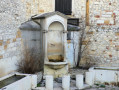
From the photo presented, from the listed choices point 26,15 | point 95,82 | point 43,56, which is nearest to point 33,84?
point 43,56

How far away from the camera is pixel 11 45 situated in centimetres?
628

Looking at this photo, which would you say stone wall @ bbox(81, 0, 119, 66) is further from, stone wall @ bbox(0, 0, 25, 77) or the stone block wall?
stone wall @ bbox(0, 0, 25, 77)

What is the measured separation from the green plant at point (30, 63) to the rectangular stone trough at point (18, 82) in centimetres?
74

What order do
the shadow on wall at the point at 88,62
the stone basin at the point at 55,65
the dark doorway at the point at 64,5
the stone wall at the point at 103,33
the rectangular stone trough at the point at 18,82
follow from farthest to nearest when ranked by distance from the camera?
1. the dark doorway at the point at 64,5
2. the shadow on wall at the point at 88,62
3. the stone wall at the point at 103,33
4. the stone basin at the point at 55,65
5. the rectangular stone trough at the point at 18,82

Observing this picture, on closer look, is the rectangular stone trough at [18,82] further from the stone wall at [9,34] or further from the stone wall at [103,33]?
the stone wall at [103,33]

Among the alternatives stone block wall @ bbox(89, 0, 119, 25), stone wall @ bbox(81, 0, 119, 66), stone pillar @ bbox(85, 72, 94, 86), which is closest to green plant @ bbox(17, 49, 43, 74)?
stone pillar @ bbox(85, 72, 94, 86)

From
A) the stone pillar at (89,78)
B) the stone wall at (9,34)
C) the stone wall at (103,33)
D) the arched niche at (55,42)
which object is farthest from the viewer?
the stone wall at (103,33)

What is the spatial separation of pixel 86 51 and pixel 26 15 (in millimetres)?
3416

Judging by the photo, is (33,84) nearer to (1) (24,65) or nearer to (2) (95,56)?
(1) (24,65)

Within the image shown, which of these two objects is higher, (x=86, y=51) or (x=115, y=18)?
(x=115, y=18)

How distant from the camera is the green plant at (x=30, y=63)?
650 cm

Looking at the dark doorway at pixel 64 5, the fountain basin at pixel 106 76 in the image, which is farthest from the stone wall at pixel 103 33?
the fountain basin at pixel 106 76

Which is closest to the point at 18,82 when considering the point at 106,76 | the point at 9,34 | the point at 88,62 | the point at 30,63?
the point at 30,63

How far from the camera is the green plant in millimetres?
6500
